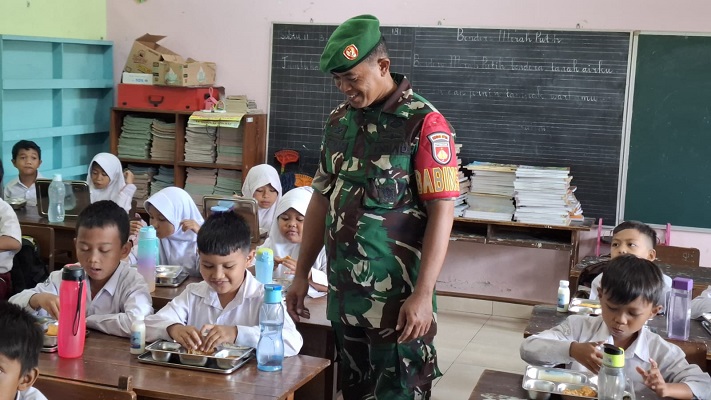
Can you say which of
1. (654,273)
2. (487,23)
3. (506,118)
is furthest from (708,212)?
(654,273)

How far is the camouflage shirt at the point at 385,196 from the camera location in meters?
2.49

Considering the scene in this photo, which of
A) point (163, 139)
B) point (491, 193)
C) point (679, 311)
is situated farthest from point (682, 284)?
point (163, 139)

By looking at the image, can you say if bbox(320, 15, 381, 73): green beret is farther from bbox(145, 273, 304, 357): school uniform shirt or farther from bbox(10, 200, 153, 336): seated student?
bbox(10, 200, 153, 336): seated student

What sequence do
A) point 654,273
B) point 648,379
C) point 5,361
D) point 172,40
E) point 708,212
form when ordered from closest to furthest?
point 5,361, point 648,379, point 654,273, point 708,212, point 172,40

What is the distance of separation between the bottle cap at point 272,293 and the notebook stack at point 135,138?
425cm

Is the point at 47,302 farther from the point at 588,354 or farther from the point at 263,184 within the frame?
the point at 263,184

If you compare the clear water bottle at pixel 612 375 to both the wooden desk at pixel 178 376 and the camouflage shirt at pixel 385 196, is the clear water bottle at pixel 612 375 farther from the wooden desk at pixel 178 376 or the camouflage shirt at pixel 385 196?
the wooden desk at pixel 178 376

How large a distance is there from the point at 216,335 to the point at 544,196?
11.2 feet

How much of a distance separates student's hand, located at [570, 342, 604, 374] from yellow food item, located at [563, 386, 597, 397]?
100mm

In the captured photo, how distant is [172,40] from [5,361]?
193 inches

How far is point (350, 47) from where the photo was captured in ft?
7.89

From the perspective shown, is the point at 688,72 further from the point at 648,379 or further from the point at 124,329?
the point at 124,329

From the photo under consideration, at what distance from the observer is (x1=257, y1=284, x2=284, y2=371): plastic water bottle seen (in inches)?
102

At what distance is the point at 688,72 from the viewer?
5.55 meters
